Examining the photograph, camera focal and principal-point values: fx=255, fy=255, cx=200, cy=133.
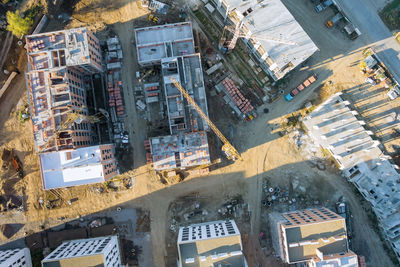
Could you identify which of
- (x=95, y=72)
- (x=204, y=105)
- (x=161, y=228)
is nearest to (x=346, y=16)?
(x=204, y=105)

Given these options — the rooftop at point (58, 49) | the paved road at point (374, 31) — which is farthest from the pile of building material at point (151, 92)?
the paved road at point (374, 31)

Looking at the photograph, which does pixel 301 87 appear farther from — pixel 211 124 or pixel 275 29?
pixel 211 124

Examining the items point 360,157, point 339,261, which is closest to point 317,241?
point 339,261

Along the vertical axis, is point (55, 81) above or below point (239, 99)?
above

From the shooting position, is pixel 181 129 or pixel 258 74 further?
pixel 258 74

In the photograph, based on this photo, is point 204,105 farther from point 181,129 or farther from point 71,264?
point 71,264

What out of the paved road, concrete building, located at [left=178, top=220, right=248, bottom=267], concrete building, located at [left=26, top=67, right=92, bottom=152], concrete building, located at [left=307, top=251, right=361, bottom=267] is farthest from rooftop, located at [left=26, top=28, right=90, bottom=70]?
concrete building, located at [left=307, top=251, right=361, bottom=267]
